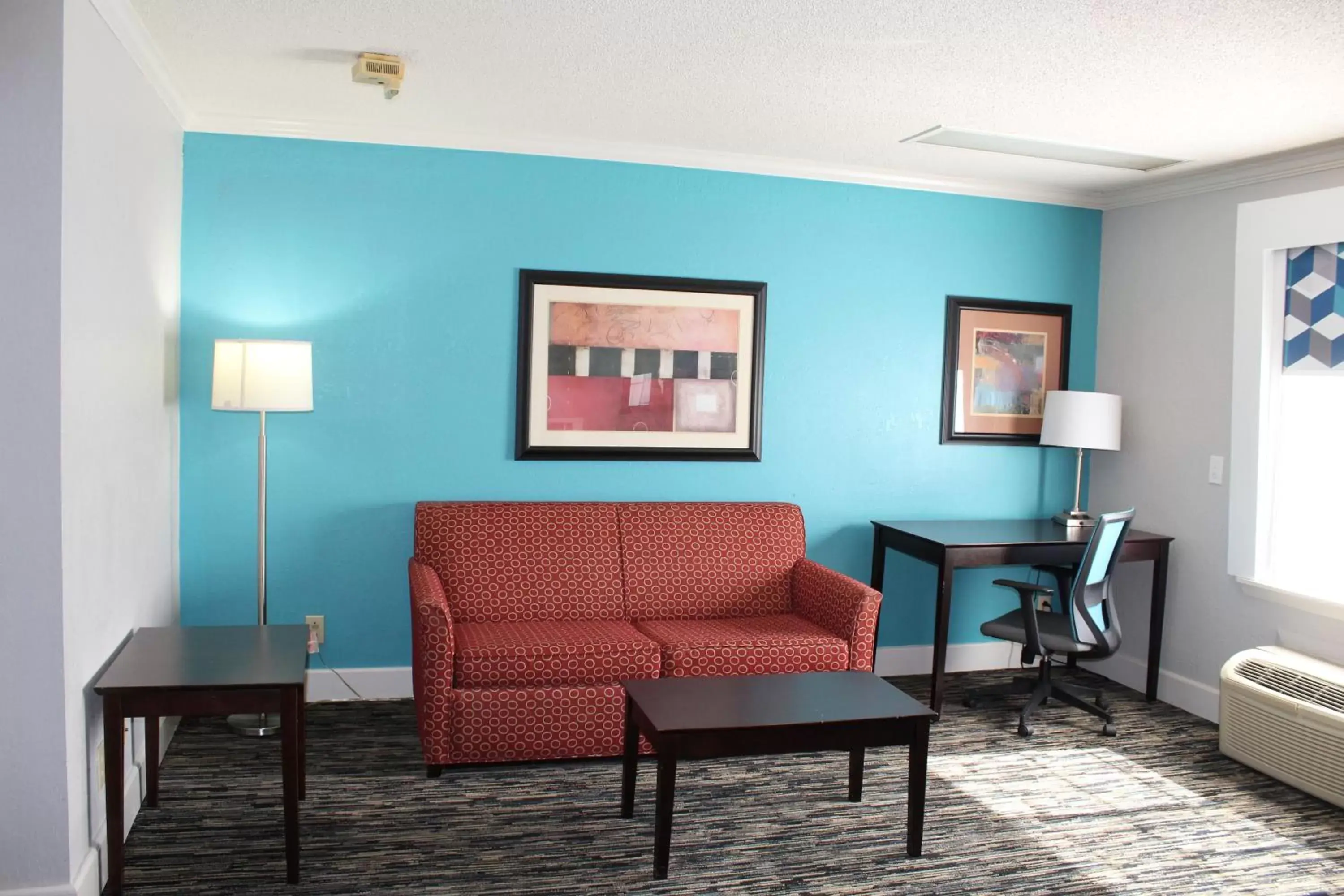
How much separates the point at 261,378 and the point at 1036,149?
3.05 meters

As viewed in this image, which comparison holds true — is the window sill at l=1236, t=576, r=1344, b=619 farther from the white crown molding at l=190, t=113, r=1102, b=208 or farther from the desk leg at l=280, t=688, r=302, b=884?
the desk leg at l=280, t=688, r=302, b=884

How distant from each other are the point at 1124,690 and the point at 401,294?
3658mm

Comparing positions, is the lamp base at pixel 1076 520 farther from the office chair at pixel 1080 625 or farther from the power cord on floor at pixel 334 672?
the power cord on floor at pixel 334 672

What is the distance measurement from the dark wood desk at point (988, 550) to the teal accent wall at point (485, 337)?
0.23m

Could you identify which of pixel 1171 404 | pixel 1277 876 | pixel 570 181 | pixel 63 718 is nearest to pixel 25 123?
pixel 63 718

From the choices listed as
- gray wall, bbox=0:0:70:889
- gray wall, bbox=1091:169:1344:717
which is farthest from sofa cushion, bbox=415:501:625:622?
gray wall, bbox=1091:169:1344:717

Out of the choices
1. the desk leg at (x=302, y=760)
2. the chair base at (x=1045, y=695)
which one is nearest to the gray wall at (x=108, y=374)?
the desk leg at (x=302, y=760)

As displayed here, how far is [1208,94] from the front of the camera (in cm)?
324

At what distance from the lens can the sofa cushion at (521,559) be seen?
12.8ft

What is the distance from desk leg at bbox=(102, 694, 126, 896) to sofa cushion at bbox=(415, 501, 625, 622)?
1.45m

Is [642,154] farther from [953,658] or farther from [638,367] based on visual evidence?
[953,658]

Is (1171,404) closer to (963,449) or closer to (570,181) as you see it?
(963,449)

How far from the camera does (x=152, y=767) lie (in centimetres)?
305

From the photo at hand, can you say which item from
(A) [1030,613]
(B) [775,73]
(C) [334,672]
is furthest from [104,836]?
(A) [1030,613]
